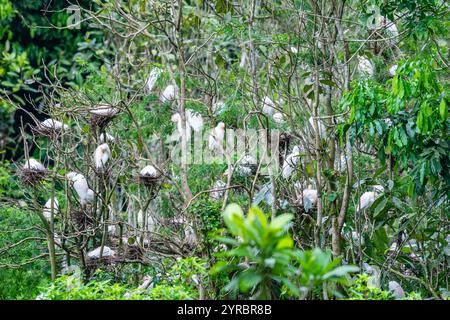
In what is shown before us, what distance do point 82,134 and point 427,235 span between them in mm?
1868

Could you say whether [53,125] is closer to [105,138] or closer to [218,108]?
[105,138]

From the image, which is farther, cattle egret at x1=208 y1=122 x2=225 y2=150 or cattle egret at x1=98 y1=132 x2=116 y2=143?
cattle egret at x1=208 y1=122 x2=225 y2=150

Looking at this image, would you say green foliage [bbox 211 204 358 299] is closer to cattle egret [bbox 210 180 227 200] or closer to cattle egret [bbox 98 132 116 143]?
cattle egret [bbox 98 132 116 143]

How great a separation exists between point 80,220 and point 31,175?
1.19ft

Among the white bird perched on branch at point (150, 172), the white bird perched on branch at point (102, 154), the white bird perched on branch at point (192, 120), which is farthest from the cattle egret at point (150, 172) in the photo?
the white bird perched on branch at point (192, 120)

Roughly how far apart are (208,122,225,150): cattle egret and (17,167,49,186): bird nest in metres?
0.90

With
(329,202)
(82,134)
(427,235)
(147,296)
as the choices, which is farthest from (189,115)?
(147,296)

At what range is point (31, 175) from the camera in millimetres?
3699

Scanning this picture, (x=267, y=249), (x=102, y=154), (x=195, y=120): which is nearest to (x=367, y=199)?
(x=195, y=120)

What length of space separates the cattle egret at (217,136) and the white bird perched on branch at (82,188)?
690mm

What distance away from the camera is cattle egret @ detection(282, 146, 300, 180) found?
3896 mm

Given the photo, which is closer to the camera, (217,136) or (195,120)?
(217,136)

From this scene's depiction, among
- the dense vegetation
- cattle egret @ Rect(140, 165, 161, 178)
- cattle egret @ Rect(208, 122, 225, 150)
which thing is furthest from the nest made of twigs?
cattle egret @ Rect(208, 122, 225, 150)

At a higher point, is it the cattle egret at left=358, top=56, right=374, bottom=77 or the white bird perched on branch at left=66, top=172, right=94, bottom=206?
the cattle egret at left=358, top=56, right=374, bottom=77
